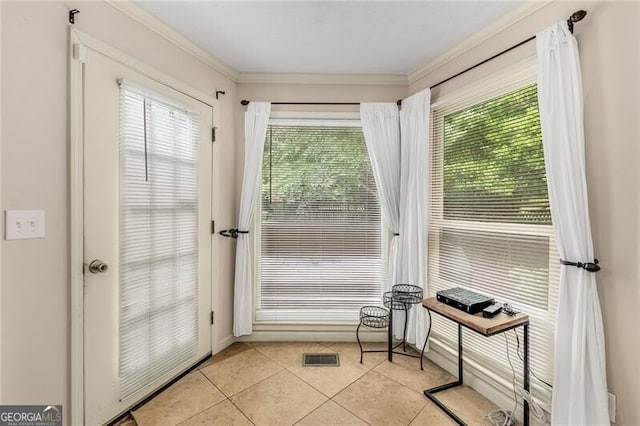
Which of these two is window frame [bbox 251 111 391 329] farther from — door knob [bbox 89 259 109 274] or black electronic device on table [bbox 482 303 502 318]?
door knob [bbox 89 259 109 274]

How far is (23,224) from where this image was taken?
1199mm

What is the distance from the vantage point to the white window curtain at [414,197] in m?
2.17

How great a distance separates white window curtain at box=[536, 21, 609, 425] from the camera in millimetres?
1240

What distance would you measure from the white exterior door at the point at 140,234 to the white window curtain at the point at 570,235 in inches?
91.1

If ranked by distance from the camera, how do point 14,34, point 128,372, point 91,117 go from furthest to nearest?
point 128,372
point 91,117
point 14,34

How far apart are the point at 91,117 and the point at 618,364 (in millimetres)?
2954

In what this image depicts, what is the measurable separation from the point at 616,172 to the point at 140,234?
263 centimetres

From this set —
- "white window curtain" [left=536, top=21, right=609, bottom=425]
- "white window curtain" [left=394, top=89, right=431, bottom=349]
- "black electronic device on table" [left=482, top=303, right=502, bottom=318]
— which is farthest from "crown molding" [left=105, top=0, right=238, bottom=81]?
"black electronic device on table" [left=482, top=303, right=502, bottom=318]

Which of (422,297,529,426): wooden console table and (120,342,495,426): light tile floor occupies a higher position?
(422,297,529,426): wooden console table

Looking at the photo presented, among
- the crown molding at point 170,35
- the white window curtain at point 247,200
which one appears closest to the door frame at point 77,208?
the crown molding at point 170,35

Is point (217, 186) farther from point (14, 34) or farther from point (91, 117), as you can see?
point (14, 34)

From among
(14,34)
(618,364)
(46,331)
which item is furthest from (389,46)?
(46,331)

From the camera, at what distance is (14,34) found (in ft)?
3.82

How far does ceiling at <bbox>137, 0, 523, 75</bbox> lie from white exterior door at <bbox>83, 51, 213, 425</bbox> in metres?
0.49
